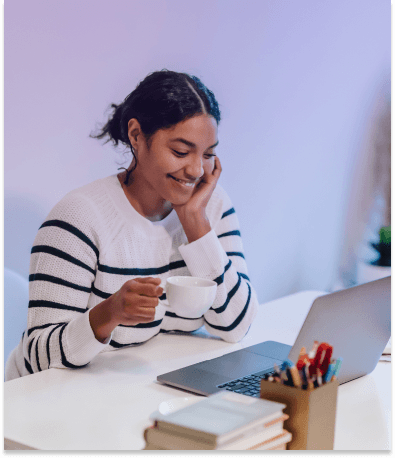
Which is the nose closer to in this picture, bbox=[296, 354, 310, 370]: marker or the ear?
the ear

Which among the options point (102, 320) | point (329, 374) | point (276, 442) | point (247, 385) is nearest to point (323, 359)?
point (329, 374)

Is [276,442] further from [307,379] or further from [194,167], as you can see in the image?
[194,167]

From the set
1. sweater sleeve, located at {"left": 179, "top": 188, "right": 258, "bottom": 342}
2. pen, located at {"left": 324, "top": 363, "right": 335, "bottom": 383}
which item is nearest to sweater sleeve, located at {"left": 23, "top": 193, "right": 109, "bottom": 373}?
sweater sleeve, located at {"left": 179, "top": 188, "right": 258, "bottom": 342}

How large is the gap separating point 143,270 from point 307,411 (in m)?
0.69

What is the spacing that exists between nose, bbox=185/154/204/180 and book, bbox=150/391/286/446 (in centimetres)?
70

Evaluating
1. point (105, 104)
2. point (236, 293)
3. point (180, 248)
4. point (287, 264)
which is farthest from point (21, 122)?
point (287, 264)

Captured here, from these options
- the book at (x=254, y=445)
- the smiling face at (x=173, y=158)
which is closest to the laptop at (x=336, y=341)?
the book at (x=254, y=445)

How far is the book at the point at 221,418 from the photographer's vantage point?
0.69 m

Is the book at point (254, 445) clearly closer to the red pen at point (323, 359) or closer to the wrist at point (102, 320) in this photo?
the red pen at point (323, 359)

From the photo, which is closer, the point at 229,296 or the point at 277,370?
the point at 277,370

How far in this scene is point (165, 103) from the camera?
1.34m

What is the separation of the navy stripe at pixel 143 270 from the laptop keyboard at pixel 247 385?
0.39 meters

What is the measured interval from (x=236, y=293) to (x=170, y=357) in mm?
281

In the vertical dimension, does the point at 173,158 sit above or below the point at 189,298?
above
